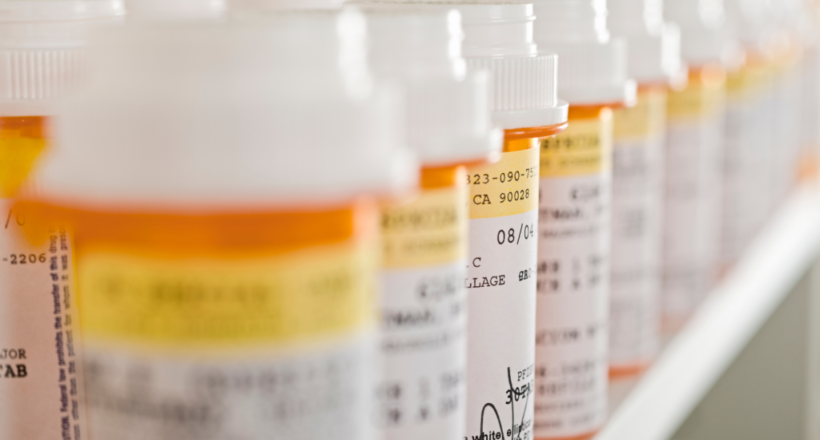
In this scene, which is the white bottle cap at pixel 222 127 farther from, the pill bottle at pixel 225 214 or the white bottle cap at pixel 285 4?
the white bottle cap at pixel 285 4

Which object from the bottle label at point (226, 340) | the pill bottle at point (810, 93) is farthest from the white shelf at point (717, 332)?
the bottle label at point (226, 340)

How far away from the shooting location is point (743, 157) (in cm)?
81

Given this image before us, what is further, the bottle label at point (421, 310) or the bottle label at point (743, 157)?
the bottle label at point (743, 157)

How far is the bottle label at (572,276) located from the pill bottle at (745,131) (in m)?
0.36

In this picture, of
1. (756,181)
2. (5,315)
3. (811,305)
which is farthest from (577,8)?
(811,305)

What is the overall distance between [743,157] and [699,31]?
17 centimetres

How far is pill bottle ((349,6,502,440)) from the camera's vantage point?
28 centimetres

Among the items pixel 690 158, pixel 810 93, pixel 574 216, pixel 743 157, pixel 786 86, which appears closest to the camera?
pixel 574 216

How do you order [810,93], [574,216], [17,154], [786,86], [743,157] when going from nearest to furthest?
[17,154] < [574,216] < [743,157] < [786,86] < [810,93]

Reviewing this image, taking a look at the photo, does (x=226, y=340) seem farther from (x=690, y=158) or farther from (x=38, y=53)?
(x=690, y=158)

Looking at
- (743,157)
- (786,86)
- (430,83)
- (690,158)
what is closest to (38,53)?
(430,83)

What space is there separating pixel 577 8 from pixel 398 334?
8.6 inches

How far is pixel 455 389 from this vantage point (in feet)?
1.01

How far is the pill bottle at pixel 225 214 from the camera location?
22 cm
